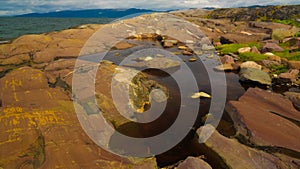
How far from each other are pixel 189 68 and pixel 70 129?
1451 cm

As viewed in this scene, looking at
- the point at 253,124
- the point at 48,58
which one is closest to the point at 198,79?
the point at 253,124

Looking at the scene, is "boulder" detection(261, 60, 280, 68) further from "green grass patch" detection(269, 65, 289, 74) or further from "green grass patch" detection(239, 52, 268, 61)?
"green grass patch" detection(239, 52, 268, 61)

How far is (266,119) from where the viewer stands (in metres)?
10.7

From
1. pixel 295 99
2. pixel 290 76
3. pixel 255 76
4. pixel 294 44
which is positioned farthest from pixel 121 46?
pixel 295 99

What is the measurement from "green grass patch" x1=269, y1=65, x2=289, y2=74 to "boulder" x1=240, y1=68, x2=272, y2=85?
2.75 meters

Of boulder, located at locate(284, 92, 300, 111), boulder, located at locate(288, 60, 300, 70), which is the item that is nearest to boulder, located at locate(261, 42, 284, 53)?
boulder, located at locate(288, 60, 300, 70)

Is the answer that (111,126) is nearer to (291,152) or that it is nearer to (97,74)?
(97,74)

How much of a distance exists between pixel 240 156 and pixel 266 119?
3.57 metres

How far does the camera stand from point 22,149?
23.3 feet

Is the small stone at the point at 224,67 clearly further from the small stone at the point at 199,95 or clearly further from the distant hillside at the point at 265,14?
the distant hillside at the point at 265,14

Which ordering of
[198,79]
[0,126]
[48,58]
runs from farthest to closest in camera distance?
[198,79], [48,58], [0,126]

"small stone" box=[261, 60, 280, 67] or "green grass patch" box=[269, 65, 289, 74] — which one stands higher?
"small stone" box=[261, 60, 280, 67]

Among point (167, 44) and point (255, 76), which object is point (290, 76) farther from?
point (167, 44)

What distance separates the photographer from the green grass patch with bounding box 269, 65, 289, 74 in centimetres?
1909
